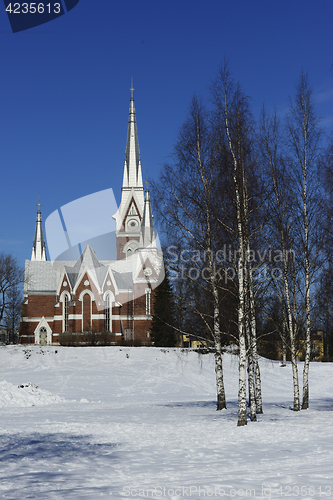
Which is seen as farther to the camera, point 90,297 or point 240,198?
point 90,297

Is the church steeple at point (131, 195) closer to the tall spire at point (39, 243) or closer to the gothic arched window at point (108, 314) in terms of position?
the tall spire at point (39, 243)

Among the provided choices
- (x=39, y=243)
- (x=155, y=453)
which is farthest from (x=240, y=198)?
(x=39, y=243)

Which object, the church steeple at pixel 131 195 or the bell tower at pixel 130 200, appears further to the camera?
the church steeple at pixel 131 195

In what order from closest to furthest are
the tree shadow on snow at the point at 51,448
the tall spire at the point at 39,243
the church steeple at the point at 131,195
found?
1. the tree shadow on snow at the point at 51,448
2. the church steeple at the point at 131,195
3. the tall spire at the point at 39,243

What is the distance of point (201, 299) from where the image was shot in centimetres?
1698

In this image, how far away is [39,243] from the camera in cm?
8725

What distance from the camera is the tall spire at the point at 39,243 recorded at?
86.9 metres

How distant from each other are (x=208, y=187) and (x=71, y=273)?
51.5m

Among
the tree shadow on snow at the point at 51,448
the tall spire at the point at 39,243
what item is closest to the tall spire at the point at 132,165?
the tall spire at the point at 39,243

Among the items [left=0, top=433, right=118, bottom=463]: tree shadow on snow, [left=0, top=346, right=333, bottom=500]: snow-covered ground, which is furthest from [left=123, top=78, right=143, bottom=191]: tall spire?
[left=0, top=433, right=118, bottom=463]: tree shadow on snow

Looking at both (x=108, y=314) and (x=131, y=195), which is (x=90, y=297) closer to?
(x=108, y=314)

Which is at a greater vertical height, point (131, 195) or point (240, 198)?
point (131, 195)

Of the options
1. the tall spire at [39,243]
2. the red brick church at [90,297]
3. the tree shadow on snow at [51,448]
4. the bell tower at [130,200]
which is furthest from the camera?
the tall spire at [39,243]

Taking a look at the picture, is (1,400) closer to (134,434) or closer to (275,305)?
(134,434)
